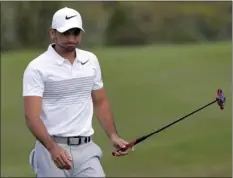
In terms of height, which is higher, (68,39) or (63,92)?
(68,39)

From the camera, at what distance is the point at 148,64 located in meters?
9.05

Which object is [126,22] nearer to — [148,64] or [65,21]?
[148,64]

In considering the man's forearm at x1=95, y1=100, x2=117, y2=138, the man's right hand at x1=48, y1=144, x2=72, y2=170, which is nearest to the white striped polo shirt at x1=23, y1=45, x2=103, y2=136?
the man's right hand at x1=48, y1=144, x2=72, y2=170

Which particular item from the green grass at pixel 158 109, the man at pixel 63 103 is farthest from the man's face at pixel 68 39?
the green grass at pixel 158 109

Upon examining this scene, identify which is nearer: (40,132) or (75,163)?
(40,132)

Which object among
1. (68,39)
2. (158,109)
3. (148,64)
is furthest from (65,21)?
(148,64)

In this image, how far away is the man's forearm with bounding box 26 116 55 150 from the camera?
333 centimetres

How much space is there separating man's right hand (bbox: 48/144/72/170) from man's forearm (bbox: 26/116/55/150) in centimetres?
2

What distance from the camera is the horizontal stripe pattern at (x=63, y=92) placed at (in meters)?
3.41

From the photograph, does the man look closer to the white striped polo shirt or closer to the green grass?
the white striped polo shirt

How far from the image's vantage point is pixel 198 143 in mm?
6996

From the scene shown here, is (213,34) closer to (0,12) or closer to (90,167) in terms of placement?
(0,12)

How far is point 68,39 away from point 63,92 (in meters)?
0.24

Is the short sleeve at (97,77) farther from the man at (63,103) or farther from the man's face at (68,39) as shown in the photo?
the man's face at (68,39)
